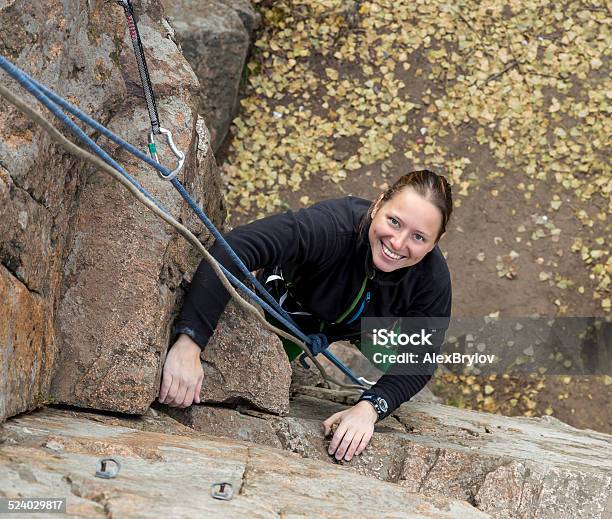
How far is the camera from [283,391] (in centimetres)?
306

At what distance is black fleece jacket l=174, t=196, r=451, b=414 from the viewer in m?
2.81

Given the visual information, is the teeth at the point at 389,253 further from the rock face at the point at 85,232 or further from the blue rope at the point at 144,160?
the rock face at the point at 85,232

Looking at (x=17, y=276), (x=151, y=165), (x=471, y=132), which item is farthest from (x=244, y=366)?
(x=471, y=132)

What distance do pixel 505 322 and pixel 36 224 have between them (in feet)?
14.8

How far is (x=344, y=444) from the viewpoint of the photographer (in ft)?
9.30

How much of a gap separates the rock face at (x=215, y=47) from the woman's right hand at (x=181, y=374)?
3856 millimetres

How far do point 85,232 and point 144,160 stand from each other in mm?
617

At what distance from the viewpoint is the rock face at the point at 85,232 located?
84.7 inches

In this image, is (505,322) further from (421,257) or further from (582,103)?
(421,257)

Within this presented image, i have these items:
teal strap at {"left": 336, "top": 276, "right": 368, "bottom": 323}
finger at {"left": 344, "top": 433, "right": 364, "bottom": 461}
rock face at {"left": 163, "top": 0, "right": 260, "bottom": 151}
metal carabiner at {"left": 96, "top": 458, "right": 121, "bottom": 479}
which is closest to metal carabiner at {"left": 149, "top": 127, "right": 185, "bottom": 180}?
teal strap at {"left": 336, "top": 276, "right": 368, "bottom": 323}

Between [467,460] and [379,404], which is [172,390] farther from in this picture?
[467,460]

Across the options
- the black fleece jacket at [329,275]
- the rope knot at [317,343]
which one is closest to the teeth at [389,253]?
the black fleece jacket at [329,275]

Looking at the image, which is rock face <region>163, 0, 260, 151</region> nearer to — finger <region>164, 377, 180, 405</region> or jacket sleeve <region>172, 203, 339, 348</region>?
jacket sleeve <region>172, 203, 339, 348</region>

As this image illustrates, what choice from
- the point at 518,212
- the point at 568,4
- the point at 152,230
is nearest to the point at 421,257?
the point at 152,230
